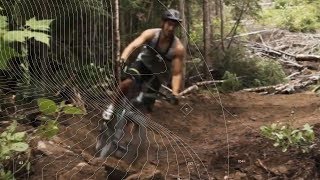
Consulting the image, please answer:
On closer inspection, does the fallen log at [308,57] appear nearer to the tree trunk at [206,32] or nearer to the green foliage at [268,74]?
the green foliage at [268,74]

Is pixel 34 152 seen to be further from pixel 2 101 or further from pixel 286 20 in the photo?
pixel 286 20

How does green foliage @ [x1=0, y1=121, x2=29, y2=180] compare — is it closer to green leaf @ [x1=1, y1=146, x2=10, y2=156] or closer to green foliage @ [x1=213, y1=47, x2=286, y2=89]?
green leaf @ [x1=1, y1=146, x2=10, y2=156]

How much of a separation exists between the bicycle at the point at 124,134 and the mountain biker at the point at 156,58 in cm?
9

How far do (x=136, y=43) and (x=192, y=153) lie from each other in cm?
128

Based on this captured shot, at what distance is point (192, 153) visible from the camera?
439 centimetres

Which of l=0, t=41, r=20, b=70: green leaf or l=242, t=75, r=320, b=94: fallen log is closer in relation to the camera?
l=0, t=41, r=20, b=70: green leaf

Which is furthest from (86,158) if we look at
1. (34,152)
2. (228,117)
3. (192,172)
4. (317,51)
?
(317,51)

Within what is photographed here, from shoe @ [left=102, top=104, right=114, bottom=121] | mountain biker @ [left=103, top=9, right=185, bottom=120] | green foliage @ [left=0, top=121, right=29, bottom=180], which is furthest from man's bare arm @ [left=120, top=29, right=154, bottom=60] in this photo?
green foliage @ [left=0, top=121, right=29, bottom=180]

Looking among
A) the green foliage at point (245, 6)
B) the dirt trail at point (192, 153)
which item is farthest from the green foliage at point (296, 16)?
the dirt trail at point (192, 153)

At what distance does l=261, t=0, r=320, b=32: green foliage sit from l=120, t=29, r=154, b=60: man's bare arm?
1109 cm

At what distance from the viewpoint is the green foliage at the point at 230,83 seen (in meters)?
8.29

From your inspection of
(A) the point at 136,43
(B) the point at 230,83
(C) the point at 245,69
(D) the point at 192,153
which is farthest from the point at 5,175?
(C) the point at 245,69

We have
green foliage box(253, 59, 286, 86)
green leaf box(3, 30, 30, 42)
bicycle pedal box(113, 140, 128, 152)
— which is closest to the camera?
green leaf box(3, 30, 30, 42)

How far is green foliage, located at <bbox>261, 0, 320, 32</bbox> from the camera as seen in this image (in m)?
14.2
